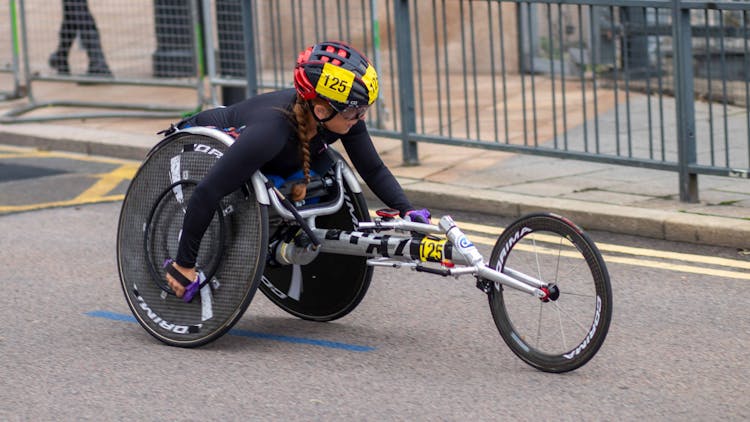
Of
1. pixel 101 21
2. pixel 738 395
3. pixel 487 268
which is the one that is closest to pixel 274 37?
pixel 101 21

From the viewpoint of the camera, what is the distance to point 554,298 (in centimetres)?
491

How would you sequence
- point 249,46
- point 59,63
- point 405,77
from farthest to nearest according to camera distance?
point 59,63 → point 249,46 → point 405,77

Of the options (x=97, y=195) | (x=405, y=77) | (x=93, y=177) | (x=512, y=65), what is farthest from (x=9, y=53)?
(x=405, y=77)

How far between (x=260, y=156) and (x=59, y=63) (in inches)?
347

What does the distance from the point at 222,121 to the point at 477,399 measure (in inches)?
63.6

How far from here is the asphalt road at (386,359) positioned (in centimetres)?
462

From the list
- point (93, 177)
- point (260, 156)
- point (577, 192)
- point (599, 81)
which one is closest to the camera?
point (260, 156)

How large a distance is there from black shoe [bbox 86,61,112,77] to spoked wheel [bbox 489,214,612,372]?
869 cm

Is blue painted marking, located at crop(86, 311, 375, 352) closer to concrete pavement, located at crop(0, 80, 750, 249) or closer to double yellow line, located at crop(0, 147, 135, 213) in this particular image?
concrete pavement, located at crop(0, 80, 750, 249)

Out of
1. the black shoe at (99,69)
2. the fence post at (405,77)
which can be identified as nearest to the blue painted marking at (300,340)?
the fence post at (405,77)

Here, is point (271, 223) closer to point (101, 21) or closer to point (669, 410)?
point (669, 410)

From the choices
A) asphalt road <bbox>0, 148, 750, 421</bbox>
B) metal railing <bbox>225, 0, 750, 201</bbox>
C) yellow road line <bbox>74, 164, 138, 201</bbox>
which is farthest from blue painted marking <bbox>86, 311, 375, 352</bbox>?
yellow road line <bbox>74, 164, 138, 201</bbox>

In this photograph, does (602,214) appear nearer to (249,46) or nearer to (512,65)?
(249,46)

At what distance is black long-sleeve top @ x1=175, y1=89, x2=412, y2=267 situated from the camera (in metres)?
5.06
